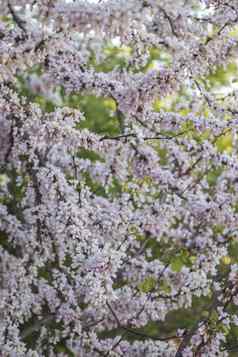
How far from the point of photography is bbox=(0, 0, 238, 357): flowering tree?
391cm

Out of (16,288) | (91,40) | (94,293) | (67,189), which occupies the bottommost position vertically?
(94,293)

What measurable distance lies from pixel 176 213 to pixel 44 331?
1.54 meters

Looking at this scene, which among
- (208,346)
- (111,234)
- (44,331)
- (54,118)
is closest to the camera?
(54,118)

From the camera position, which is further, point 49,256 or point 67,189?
point 49,256

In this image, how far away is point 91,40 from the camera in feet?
19.0

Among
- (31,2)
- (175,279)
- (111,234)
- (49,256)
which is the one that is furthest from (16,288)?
(31,2)

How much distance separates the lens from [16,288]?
481 centimetres

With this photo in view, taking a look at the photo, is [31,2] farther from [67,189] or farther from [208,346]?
[208,346]

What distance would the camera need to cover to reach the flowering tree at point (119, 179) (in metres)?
3.91

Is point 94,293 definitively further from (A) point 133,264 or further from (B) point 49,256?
(A) point 133,264

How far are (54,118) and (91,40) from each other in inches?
77.1

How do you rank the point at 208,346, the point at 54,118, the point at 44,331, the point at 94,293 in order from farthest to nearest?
1. the point at 44,331
2. the point at 208,346
3. the point at 54,118
4. the point at 94,293

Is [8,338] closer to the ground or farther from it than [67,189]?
closer to the ground

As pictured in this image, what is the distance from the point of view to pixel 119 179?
500cm
